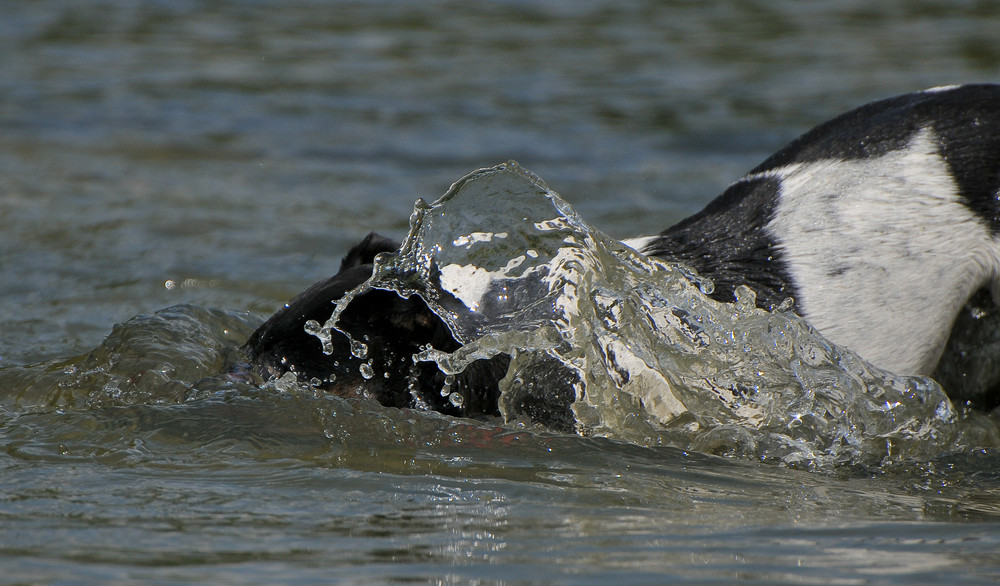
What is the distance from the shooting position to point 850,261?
4.02 metres

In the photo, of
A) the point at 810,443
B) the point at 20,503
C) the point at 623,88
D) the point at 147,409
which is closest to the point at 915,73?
the point at 623,88

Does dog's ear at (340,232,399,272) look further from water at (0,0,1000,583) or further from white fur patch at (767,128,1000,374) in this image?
white fur patch at (767,128,1000,374)

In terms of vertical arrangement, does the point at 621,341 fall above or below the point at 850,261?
below

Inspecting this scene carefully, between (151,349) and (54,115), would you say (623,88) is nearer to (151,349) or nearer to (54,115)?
(54,115)

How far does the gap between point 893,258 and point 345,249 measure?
3507mm

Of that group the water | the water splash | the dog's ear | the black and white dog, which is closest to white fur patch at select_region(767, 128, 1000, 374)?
the black and white dog

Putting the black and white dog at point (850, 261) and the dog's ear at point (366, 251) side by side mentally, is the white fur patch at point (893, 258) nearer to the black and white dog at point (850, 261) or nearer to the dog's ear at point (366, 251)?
the black and white dog at point (850, 261)

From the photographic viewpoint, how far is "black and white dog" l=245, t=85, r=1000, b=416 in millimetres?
3834

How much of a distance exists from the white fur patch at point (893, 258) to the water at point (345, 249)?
15.6 inches

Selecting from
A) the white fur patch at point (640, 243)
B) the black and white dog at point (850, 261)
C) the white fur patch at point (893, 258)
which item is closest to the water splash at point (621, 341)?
the black and white dog at point (850, 261)

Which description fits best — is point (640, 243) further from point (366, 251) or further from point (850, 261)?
point (366, 251)

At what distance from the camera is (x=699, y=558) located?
2.44 m

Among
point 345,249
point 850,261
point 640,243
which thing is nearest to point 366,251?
point 640,243

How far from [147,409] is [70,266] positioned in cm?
292
